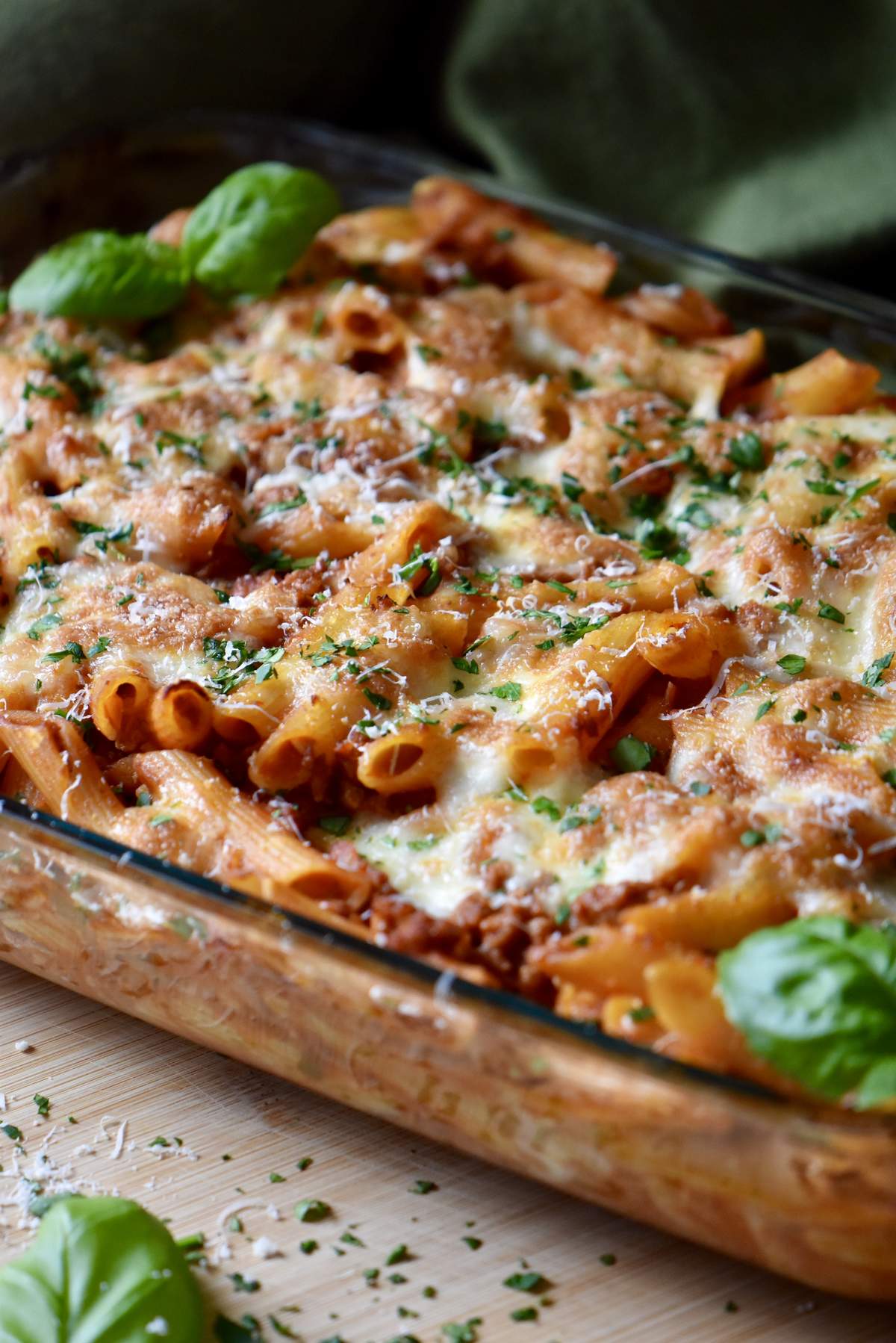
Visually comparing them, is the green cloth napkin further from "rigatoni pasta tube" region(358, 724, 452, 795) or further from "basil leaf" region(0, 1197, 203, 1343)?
"basil leaf" region(0, 1197, 203, 1343)

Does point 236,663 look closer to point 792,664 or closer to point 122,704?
point 122,704

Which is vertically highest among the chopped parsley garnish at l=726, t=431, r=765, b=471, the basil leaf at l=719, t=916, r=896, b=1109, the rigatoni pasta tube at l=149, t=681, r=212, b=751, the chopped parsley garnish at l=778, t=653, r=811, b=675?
the rigatoni pasta tube at l=149, t=681, r=212, b=751

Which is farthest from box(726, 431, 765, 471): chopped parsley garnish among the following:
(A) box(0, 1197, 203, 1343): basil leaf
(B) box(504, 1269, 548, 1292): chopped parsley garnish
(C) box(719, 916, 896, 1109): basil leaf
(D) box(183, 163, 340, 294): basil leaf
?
(A) box(0, 1197, 203, 1343): basil leaf

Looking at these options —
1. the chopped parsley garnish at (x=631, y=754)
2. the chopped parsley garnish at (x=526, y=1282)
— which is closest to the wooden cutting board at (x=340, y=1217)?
the chopped parsley garnish at (x=526, y=1282)

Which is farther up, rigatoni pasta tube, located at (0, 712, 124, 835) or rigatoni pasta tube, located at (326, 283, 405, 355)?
A: rigatoni pasta tube, located at (326, 283, 405, 355)

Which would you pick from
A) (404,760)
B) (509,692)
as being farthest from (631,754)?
(404,760)
